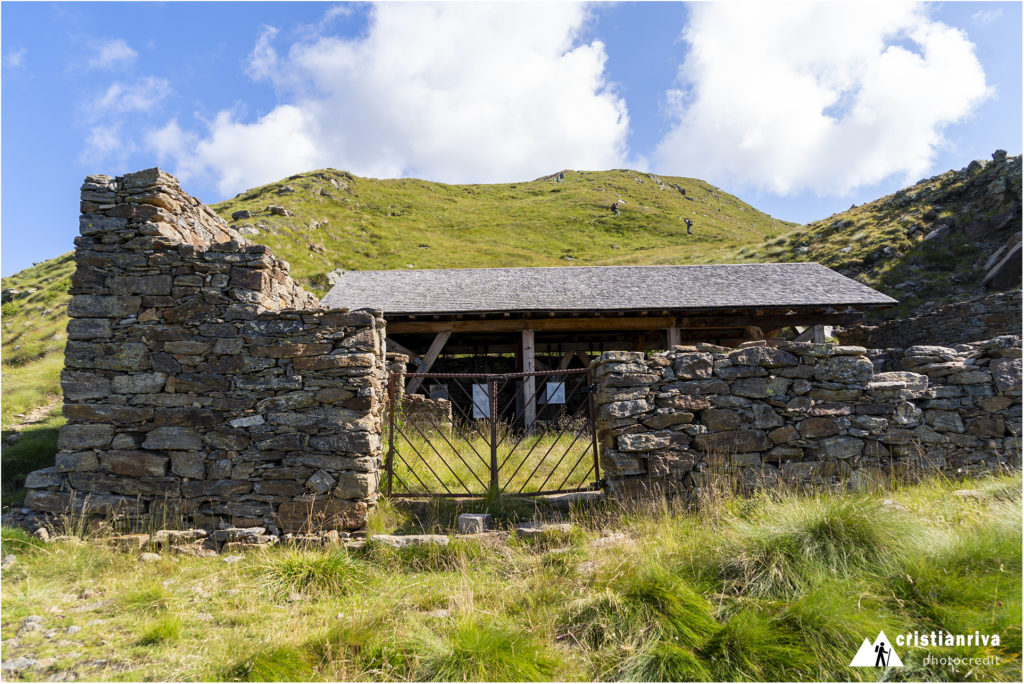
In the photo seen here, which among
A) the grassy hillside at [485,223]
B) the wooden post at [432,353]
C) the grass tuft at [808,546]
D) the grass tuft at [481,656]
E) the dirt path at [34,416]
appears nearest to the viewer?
Result: the grass tuft at [481,656]

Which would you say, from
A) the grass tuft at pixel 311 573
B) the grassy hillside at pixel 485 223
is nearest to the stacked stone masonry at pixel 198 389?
the grass tuft at pixel 311 573

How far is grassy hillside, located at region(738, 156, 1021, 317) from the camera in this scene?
66.1ft

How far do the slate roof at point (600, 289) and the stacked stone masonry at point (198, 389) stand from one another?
5585 mm

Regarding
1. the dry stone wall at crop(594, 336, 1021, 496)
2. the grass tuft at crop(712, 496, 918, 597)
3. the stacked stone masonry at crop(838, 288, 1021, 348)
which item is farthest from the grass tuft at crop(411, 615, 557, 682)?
the stacked stone masonry at crop(838, 288, 1021, 348)

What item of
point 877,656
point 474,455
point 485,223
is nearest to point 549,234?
point 485,223

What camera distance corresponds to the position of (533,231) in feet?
168

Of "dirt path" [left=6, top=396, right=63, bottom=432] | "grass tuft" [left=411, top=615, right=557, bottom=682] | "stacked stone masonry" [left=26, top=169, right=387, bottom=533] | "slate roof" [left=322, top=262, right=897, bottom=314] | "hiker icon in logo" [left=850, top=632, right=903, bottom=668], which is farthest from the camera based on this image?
"slate roof" [left=322, top=262, right=897, bottom=314]

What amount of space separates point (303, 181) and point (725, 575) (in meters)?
51.4

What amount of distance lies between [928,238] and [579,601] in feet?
92.2

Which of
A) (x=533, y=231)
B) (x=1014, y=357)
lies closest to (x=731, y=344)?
(x=1014, y=357)

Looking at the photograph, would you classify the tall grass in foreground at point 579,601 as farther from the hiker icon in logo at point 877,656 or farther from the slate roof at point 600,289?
the slate roof at point 600,289

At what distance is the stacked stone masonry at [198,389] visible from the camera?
563 centimetres

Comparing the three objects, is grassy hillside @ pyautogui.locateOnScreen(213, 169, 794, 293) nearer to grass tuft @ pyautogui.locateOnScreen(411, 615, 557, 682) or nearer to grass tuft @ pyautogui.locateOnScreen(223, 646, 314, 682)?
grass tuft @ pyautogui.locateOnScreen(223, 646, 314, 682)

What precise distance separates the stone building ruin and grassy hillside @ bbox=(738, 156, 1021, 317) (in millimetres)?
14891
